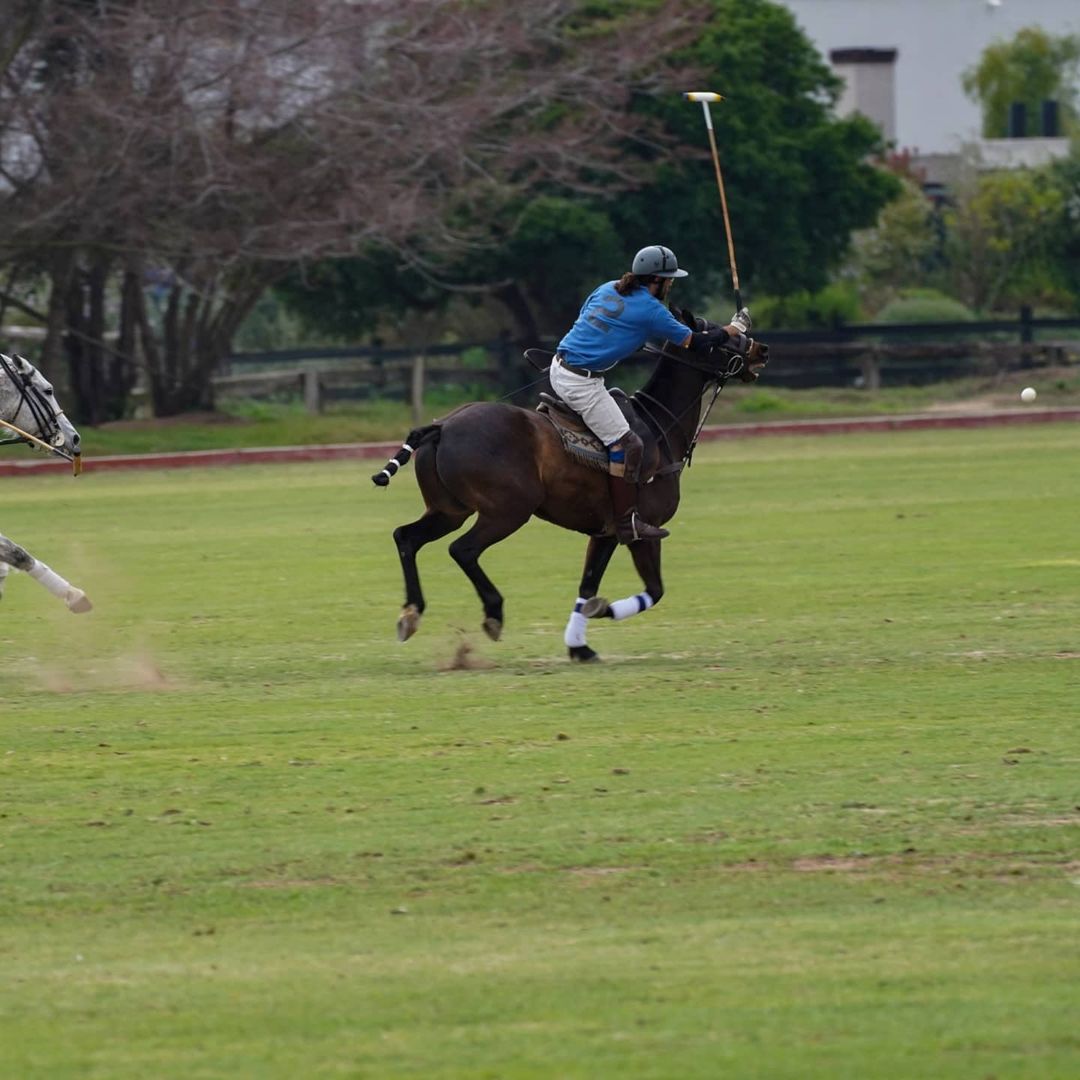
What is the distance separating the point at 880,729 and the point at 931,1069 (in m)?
4.72

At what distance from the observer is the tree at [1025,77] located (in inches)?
3091

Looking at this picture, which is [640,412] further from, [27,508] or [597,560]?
[27,508]

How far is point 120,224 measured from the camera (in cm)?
3506

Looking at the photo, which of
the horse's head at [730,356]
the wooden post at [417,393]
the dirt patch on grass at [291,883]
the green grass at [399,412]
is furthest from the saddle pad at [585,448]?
the wooden post at [417,393]

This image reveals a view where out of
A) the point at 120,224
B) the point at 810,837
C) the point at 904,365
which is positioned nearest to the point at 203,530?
the point at 120,224

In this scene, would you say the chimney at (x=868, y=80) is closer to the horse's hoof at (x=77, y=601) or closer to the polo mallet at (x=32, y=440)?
the polo mallet at (x=32, y=440)

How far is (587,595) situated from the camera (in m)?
13.0

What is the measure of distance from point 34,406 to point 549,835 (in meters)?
6.57

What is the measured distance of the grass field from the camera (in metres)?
5.71

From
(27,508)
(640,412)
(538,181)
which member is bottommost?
(27,508)

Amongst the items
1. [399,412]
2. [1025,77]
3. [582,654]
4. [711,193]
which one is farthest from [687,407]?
[1025,77]

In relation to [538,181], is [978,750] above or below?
below

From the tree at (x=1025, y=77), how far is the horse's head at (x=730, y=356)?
68243 millimetres

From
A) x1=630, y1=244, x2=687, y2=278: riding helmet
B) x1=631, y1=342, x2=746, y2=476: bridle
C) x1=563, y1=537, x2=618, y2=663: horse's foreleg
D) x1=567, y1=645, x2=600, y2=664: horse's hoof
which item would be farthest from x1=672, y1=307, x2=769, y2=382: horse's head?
x1=567, y1=645, x2=600, y2=664: horse's hoof
